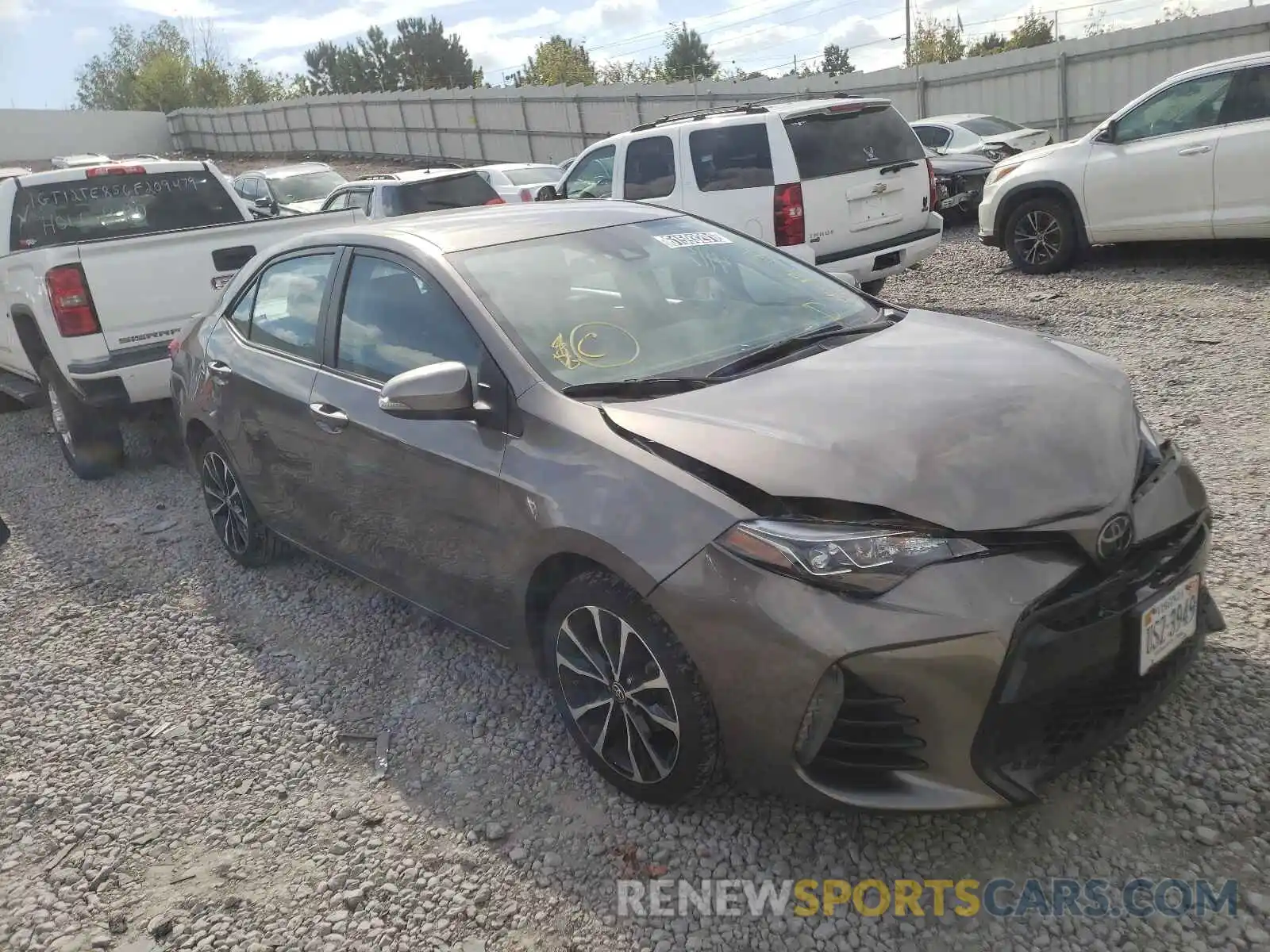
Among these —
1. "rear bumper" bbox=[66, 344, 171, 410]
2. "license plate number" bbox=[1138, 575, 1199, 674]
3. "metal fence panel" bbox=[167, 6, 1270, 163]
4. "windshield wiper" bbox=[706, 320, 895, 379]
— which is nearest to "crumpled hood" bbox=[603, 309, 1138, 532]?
"windshield wiper" bbox=[706, 320, 895, 379]

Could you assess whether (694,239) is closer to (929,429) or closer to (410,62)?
(929,429)

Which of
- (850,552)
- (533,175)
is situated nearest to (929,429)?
(850,552)

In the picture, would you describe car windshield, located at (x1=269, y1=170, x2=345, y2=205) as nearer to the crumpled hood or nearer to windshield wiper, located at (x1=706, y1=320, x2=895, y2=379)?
windshield wiper, located at (x1=706, y1=320, x2=895, y2=379)

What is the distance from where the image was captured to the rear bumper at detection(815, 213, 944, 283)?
28.1ft

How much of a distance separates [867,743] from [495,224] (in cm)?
247

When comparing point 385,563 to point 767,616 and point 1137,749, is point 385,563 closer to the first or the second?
point 767,616

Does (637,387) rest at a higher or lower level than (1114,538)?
higher

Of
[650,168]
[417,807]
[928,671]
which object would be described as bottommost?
[417,807]

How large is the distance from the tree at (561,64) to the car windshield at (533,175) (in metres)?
57.8

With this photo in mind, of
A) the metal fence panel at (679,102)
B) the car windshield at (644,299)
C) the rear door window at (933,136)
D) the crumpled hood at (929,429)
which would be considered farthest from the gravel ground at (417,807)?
the metal fence panel at (679,102)

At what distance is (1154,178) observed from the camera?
895 cm

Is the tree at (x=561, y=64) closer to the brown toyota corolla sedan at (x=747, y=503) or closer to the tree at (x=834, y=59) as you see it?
the tree at (x=834, y=59)

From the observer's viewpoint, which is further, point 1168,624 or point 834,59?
point 834,59

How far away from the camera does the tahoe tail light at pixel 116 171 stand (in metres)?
7.72
